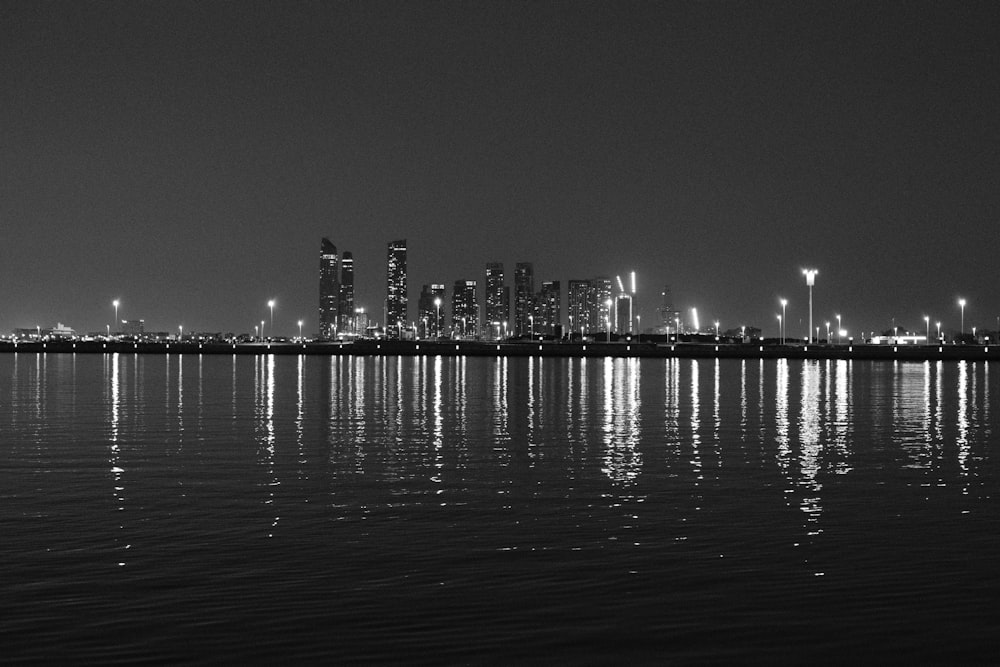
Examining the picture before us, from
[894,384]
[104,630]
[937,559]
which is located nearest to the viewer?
[104,630]

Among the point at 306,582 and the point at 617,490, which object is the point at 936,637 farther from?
the point at 617,490

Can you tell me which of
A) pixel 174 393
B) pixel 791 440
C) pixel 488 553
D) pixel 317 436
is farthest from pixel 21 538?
pixel 174 393

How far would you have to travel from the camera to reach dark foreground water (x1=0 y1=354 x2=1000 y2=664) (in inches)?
596

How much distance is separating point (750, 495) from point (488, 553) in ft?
32.1

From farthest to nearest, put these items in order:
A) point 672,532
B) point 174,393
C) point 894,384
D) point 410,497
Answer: point 894,384
point 174,393
point 410,497
point 672,532

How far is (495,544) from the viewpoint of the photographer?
2141 cm

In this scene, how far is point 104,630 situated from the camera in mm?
15266

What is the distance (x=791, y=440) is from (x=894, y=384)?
55682mm

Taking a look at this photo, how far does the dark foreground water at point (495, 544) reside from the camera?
49.7 feet

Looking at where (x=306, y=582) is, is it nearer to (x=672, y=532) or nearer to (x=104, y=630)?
(x=104, y=630)

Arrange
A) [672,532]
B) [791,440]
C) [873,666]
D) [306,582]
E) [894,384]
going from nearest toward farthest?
[873,666], [306,582], [672,532], [791,440], [894,384]

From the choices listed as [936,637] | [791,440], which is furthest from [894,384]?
[936,637]

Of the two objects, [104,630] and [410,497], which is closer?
[104,630]

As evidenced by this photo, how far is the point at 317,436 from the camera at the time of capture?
4306 cm
